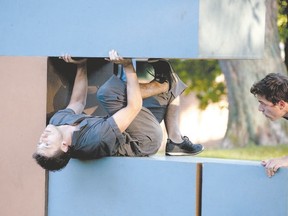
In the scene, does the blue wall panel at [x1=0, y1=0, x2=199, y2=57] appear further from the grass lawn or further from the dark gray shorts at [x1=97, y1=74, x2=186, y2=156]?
the grass lawn

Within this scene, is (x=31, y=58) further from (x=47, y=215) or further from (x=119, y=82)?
(x=47, y=215)

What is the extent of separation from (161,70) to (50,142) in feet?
2.72

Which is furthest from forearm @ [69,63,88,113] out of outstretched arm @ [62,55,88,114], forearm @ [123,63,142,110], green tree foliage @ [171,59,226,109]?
green tree foliage @ [171,59,226,109]

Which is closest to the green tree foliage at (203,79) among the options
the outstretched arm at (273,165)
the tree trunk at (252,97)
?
the tree trunk at (252,97)

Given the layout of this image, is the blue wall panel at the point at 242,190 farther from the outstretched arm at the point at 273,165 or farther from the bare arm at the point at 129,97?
the bare arm at the point at 129,97

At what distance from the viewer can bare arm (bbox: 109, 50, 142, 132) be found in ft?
16.0

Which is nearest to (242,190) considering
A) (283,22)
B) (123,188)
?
(123,188)

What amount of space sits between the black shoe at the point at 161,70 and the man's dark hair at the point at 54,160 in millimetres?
727

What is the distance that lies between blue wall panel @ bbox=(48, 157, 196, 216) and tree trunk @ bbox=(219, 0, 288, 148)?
23.7 feet

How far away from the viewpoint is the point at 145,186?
4.94 metres

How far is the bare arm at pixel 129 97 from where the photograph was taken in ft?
16.0

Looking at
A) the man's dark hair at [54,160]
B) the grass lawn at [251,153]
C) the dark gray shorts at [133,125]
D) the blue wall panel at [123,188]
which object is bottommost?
the grass lawn at [251,153]

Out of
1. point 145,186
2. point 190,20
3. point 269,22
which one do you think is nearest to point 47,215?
point 145,186

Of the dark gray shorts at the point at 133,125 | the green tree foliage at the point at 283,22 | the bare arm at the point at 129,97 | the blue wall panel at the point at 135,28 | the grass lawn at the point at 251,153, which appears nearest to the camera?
the blue wall panel at the point at 135,28
